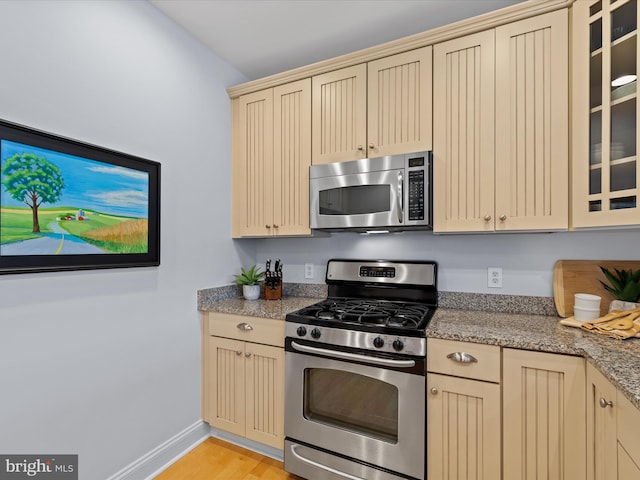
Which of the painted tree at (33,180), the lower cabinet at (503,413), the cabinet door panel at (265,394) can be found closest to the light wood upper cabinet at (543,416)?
the lower cabinet at (503,413)

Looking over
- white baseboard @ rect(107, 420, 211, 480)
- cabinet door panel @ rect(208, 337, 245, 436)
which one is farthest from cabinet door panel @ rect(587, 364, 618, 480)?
white baseboard @ rect(107, 420, 211, 480)

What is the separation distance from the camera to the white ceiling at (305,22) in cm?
183

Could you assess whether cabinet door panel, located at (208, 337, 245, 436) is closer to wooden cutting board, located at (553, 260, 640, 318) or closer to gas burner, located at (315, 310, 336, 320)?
gas burner, located at (315, 310, 336, 320)

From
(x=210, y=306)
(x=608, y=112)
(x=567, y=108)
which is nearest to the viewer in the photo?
(x=608, y=112)

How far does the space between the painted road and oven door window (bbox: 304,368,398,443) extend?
4.25ft

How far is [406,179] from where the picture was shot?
6.02 feet

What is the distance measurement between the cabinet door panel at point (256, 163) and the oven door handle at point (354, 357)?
2.98 ft

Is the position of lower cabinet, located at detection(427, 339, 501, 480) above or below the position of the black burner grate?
below

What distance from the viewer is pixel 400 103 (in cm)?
192

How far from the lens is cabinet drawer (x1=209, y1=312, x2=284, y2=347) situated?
6.30ft

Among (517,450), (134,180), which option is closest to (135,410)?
(134,180)

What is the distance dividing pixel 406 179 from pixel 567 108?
0.81 metres

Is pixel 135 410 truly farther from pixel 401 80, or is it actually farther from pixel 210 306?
pixel 401 80

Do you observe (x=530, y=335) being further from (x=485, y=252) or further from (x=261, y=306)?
(x=261, y=306)
